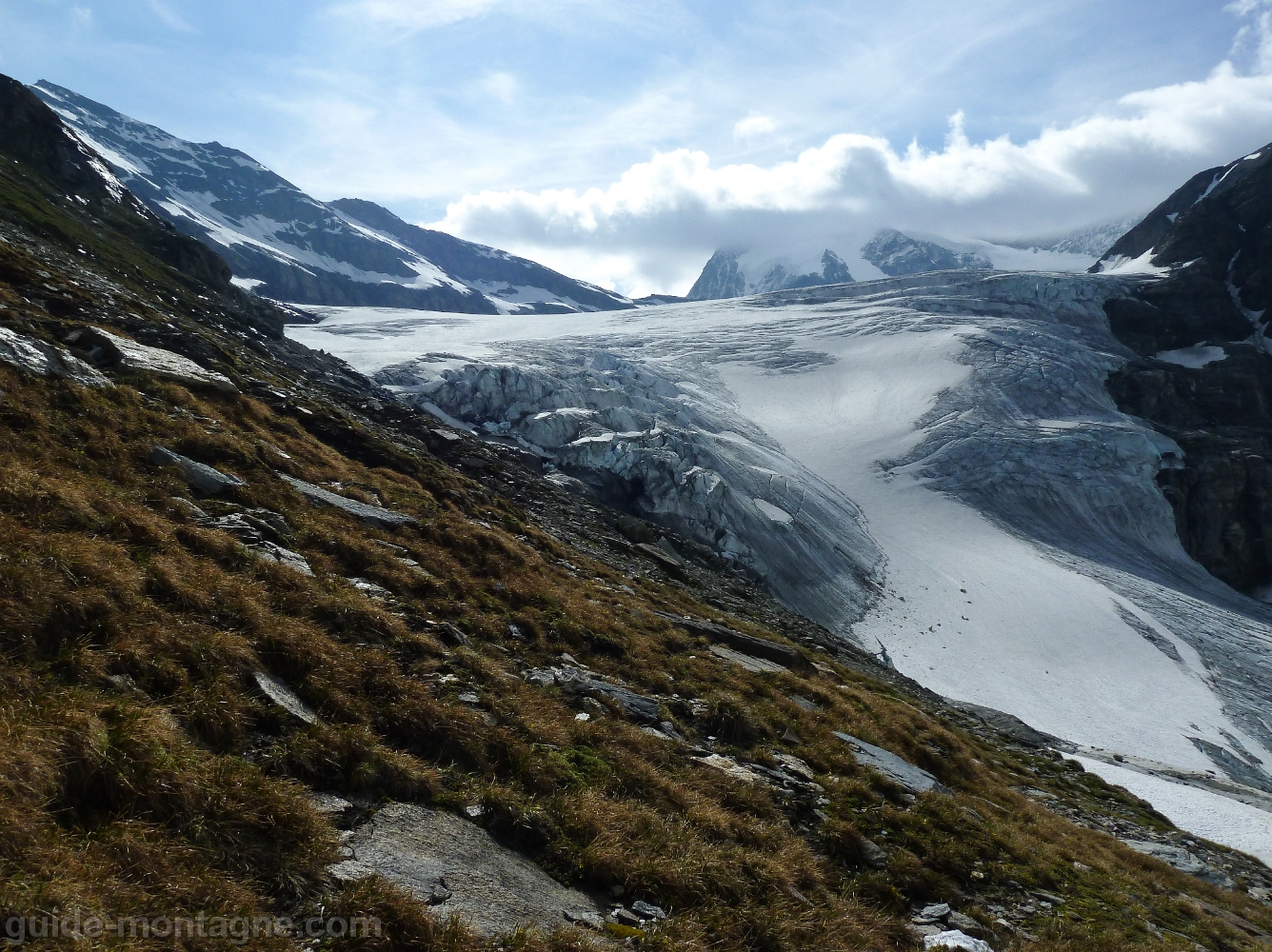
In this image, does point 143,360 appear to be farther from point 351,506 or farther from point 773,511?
point 773,511

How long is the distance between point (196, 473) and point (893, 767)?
13.2 metres

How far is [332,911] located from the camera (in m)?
4.82

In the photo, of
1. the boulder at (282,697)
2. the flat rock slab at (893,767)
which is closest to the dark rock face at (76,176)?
the boulder at (282,697)

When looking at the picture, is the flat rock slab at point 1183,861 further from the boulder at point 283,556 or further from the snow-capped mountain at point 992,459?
the boulder at point 283,556

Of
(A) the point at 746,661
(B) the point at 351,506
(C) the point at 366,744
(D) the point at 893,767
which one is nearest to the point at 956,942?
(D) the point at 893,767

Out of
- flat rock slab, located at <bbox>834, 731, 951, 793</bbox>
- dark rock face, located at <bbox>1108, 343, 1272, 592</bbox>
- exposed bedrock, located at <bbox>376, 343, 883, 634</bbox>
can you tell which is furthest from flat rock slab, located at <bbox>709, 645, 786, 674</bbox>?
dark rock face, located at <bbox>1108, 343, 1272, 592</bbox>

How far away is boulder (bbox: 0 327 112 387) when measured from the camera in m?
11.5

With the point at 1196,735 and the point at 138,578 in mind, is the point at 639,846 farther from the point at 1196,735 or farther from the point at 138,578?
the point at 1196,735

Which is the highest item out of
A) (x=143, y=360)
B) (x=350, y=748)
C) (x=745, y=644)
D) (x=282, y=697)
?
(x=143, y=360)

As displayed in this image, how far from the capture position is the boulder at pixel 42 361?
11.5m

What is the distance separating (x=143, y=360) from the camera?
16.3 metres

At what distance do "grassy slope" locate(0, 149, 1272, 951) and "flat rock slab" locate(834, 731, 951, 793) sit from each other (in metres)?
0.46

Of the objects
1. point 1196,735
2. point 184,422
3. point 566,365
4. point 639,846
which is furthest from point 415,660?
point 566,365

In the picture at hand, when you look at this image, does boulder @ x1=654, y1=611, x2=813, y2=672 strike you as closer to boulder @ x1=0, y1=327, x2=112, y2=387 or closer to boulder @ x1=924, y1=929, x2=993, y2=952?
boulder @ x1=924, y1=929, x2=993, y2=952
